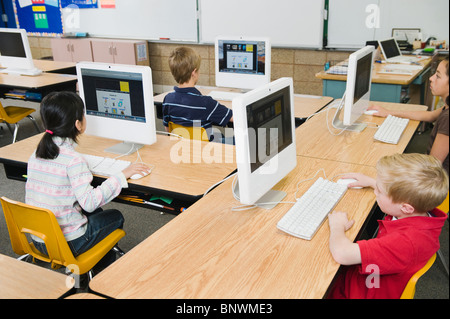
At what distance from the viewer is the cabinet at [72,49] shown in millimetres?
6453

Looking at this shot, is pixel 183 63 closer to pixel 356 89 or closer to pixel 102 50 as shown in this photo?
pixel 356 89

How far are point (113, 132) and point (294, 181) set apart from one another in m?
1.00

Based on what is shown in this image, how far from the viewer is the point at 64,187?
5.62 ft

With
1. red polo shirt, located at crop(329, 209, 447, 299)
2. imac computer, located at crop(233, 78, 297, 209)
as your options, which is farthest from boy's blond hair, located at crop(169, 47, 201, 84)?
red polo shirt, located at crop(329, 209, 447, 299)

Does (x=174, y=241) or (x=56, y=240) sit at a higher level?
(x=174, y=241)

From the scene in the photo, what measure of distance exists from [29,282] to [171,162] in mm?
938

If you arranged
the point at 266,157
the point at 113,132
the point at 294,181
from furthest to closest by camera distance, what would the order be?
the point at 113,132
the point at 294,181
the point at 266,157

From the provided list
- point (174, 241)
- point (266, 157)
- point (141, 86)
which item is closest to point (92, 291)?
point (174, 241)

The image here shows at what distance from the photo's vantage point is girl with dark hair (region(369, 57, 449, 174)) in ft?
5.88

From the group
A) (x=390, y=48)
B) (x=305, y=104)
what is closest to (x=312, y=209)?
(x=305, y=104)

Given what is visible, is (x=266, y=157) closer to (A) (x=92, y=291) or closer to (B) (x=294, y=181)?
(B) (x=294, y=181)

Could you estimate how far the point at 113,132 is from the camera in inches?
84.8
